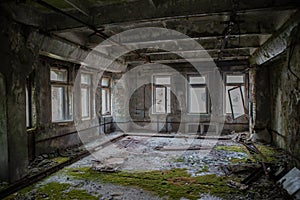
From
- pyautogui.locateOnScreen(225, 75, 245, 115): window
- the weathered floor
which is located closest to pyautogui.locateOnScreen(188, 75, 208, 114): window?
pyautogui.locateOnScreen(225, 75, 245, 115): window

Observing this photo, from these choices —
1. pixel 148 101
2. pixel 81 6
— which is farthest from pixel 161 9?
pixel 148 101

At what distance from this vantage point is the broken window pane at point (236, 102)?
8406 mm

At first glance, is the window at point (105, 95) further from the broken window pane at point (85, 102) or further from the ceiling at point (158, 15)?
the ceiling at point (158, 15)

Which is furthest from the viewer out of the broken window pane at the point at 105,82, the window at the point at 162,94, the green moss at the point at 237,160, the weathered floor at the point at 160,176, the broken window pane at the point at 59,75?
the window at the point at 162,94

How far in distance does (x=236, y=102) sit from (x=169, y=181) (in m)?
5.58

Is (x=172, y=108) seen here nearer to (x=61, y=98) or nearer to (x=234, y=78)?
(x=234, y=78)

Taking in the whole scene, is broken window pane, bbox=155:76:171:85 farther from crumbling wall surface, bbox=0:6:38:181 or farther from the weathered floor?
crumbling wall surface, bbox=0:6:38:181

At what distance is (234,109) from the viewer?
28.0 feet

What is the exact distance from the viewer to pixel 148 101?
9.30 m

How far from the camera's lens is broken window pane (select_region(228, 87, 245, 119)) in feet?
27.6

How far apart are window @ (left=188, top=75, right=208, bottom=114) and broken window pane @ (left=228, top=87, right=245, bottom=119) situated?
944mm

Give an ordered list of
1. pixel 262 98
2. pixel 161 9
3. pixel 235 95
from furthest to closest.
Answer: pixel 235 95, pixel 262 98, pixel 161 9

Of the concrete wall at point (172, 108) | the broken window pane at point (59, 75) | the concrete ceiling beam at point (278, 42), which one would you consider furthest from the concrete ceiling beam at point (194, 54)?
the broken window pane at point (59, 75)

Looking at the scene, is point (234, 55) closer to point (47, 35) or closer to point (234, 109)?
point (234, 109)
